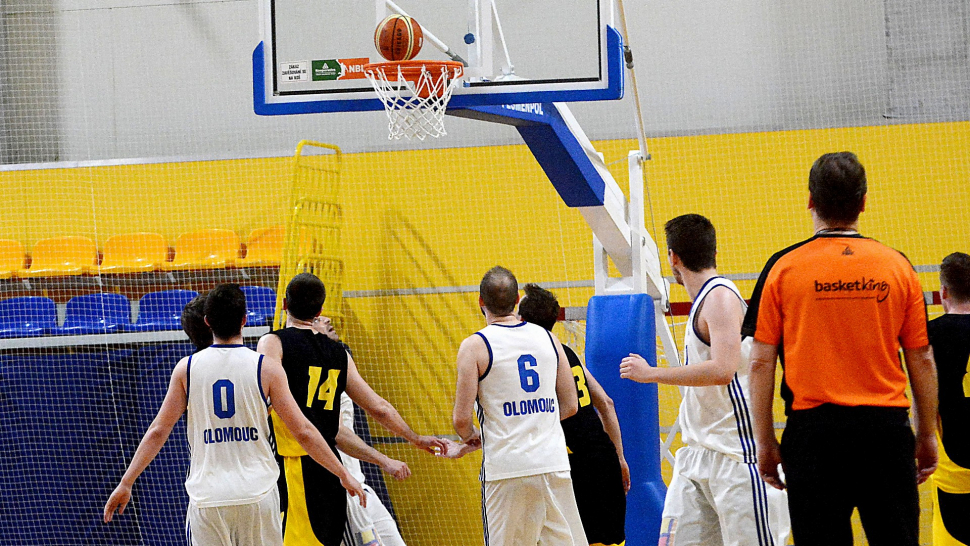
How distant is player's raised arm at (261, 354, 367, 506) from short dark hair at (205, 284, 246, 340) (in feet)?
0.75

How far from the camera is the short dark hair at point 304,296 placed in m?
5.21

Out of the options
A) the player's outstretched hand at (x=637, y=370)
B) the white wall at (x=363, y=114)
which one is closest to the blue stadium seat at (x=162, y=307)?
the white wall at (x=363, y=114)

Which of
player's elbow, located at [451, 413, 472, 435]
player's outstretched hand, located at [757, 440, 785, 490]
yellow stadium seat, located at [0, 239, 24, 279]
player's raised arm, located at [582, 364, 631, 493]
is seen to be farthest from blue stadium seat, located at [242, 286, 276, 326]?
player's outstretched hand, located at [757, 440, 785, 490]

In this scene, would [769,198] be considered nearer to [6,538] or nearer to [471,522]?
[471,522]

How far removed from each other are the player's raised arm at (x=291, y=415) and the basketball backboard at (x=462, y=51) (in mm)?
1571

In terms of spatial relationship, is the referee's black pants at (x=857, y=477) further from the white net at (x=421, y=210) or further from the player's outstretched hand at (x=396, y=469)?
the white net at (x=421, y=210)

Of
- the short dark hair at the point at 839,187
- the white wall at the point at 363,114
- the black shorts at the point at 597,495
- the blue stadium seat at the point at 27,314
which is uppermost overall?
the white wall at the point at 363,114

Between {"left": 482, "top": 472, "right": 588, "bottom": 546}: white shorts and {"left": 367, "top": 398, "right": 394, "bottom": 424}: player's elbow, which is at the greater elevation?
{"left": 367, "top": 398, "right": 394, "bottom": 424}: player's elbow

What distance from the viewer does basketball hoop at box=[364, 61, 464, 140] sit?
17.7ft

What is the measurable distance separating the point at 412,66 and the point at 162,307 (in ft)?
16.3

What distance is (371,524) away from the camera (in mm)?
7402

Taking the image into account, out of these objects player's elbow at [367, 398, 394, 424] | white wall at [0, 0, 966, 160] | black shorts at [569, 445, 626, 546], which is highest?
white wall at [0, 0, 966, 160]

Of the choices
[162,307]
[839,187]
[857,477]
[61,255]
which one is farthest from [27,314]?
[857,477]

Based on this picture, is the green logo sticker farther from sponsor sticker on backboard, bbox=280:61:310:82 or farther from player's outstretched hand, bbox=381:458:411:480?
player's outstretched hand, bbox=381:458:411:480
